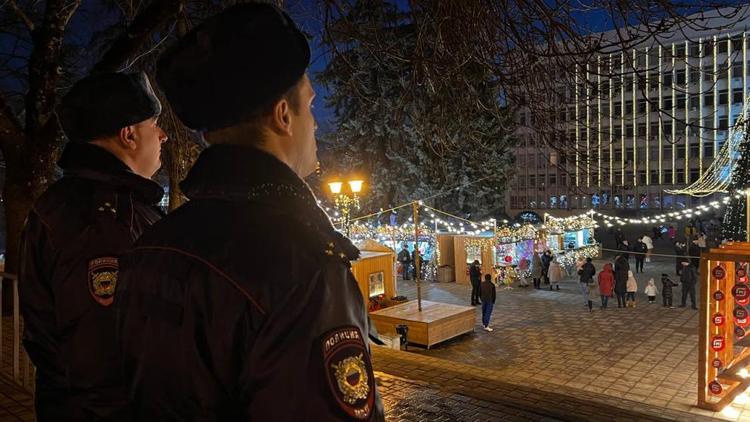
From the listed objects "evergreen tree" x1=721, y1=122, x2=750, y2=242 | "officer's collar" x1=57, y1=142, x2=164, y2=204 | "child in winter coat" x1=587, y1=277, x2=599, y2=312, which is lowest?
"child in winter coat" x1=587, y1=277, x2=599, y2=312

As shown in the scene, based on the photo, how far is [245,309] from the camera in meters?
1.10

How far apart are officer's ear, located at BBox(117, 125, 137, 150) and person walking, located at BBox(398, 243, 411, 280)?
877 inches

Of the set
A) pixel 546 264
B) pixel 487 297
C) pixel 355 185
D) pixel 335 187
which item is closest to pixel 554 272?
pixel 546 264

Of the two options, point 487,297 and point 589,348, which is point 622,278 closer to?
point 589,348

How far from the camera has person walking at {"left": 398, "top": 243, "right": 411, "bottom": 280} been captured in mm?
24750

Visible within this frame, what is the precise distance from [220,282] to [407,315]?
1326 centimetres

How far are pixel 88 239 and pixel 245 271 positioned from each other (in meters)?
1.44

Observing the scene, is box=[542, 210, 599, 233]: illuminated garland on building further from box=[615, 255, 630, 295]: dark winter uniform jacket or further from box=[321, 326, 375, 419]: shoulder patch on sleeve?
box=[321, 326, 375, 419]: shoulder patch on sleeve

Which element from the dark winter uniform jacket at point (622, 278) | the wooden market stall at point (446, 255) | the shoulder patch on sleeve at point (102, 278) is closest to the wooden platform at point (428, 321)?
the dark winter uniform jacket at point (622, 278)

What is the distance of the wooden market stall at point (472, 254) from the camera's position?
2264 cm

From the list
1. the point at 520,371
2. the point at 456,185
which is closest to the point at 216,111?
the point at 520,371

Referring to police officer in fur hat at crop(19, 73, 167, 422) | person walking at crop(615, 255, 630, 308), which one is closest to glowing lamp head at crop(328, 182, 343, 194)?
person walking at crop(615, 255, 630, 308)

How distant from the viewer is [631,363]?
12.0 metres

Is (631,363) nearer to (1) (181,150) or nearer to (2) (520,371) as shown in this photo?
(2) (520,371)
